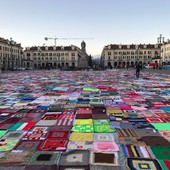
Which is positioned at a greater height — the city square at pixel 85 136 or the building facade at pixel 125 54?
the building facade at pixel 125 54

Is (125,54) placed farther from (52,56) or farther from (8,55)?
(8,55)

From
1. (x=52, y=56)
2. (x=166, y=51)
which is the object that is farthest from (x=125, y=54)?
(x=52, y=56)

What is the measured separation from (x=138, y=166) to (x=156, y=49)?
421 feet

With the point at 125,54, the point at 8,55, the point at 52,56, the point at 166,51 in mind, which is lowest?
the point at 8,55

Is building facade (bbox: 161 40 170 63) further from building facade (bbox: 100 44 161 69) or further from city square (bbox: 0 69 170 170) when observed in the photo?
city square (bbox: 0 69 170 170)

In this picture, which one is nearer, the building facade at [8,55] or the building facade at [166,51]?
the building facade at [8,55]

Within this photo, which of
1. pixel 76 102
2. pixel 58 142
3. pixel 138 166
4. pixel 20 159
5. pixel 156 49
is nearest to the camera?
pixel 138 166

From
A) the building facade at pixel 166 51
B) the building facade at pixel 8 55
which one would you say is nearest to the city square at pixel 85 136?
the building facade at pixel 8 55

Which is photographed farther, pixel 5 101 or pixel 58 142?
pixel 5 101

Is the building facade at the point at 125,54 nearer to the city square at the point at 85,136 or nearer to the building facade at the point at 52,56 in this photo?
the building facade at the point at 52,56

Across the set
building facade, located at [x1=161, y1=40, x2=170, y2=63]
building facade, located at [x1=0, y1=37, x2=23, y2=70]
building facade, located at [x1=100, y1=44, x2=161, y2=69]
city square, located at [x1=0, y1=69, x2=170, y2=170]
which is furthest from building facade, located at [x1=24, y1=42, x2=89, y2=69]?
city square, located at [x1=0, y1=69, x2=170, y2=170]

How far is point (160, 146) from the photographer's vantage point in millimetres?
5031

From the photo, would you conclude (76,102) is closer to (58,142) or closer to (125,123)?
(125,123)

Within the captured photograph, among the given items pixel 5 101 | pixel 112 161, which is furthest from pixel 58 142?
pixel 5 101
